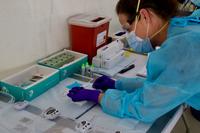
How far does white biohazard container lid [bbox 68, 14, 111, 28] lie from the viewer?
1.71 metres

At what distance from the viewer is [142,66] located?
1725 millimetres

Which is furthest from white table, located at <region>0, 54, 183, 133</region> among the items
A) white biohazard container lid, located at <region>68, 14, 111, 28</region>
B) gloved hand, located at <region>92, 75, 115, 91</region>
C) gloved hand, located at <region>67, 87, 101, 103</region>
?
white biohazard container lid, located at <region>68, 14, 111, 28</region>

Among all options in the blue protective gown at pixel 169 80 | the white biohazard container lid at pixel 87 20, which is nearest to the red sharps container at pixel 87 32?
the white biohazard container lid at pixel 87 20

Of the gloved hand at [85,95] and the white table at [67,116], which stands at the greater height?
the gloved hand at [85,95]

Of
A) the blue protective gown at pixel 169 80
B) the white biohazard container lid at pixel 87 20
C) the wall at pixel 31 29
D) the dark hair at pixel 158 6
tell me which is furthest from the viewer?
the white biohazard container lid at pixel 87 20

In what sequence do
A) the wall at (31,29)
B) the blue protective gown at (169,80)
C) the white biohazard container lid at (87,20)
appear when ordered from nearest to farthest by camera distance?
1. the blue protective gown at (169,80)
2. the wall at (31,29)
3. the white biohazard container lid at (87,20)

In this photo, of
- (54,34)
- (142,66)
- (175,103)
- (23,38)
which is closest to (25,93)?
(23,38)

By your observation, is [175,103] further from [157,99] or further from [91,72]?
[91,72]

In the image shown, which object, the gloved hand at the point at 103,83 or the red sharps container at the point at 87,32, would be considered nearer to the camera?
the gloved hand at the point at 103,83

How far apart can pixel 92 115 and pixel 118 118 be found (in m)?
0.11

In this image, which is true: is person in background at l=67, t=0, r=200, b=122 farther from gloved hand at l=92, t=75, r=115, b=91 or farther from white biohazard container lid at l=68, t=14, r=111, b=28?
white biohazard container lid at l=68, t=14, r=111, b=28

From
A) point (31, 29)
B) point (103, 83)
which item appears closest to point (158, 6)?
point (103, 83)

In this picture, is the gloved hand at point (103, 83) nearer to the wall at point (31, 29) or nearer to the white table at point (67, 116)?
the white table at point (67, 116)

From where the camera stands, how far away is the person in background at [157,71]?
1.05 meters
